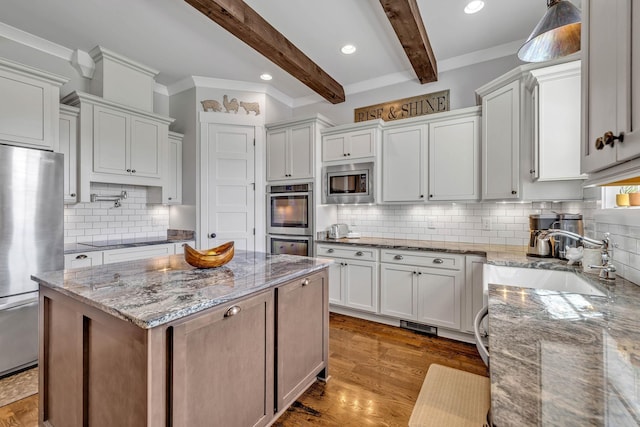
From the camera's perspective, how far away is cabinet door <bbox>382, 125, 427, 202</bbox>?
3250 mm

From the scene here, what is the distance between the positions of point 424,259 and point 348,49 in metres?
2.34

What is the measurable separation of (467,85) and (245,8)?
2.44 m

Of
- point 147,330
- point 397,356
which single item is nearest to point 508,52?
point 397,356

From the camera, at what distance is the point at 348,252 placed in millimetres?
3408

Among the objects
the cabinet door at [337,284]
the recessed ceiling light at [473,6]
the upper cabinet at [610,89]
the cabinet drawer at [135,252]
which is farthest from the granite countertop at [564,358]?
the cabinet drawer at [135,252]

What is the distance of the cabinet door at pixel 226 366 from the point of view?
1168mm

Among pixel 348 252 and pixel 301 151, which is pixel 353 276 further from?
pixel 301 151

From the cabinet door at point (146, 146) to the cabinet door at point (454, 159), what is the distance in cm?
320

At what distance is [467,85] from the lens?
3.27m

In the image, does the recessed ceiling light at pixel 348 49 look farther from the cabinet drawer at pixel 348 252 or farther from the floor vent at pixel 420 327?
the floor vent at pixel 420 327

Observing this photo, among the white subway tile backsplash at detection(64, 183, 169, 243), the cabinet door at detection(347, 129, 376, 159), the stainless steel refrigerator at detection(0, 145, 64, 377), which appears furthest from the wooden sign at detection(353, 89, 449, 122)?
the stainless steel refrigerator at detection(0, 145, 64, 377)

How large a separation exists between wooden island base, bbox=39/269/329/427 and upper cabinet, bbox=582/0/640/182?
1473 mm

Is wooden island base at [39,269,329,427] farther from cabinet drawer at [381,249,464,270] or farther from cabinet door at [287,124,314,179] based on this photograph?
cabinet door at [287,124,314,179]

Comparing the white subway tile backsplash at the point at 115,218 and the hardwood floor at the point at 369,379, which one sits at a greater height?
the white subway tile backsplash at the point at 115,218
